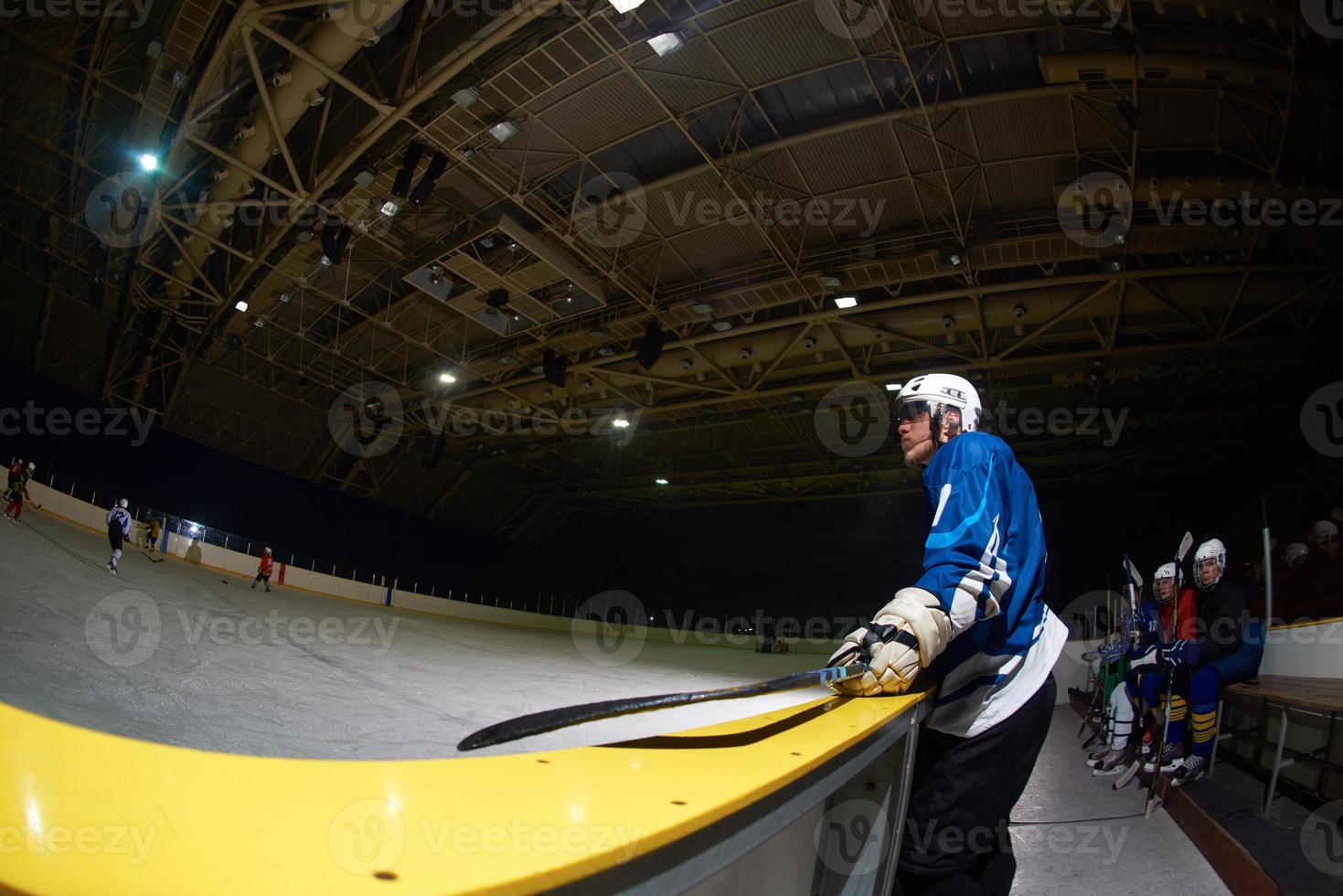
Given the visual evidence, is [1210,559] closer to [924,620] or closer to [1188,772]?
[1188,772]

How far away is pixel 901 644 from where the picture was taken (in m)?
1.81

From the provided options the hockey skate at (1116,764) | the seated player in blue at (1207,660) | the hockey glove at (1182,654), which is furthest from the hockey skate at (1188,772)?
the hockey skate at (1116,764)

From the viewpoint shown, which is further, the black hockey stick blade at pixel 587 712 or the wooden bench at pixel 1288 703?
the wooden bench at pixel 1288 703

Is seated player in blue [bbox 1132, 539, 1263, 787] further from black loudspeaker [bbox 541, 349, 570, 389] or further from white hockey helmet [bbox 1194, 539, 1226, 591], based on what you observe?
black loudspeaker [bbox 541, 349, 570, 389]

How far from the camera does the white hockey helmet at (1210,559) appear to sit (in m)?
5.38

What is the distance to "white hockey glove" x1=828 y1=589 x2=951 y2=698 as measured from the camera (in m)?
1.76

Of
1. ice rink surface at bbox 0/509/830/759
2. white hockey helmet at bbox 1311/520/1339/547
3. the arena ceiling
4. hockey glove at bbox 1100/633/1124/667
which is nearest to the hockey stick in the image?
hockey glove at bbox 1100/633/1124/667

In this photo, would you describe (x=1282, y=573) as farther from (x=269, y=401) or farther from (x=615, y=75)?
(x=269, y=401)

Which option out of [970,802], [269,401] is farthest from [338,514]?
[970,802]

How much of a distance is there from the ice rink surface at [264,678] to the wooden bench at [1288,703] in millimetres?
3002

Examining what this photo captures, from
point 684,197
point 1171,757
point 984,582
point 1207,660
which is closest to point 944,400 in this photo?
point 984,582

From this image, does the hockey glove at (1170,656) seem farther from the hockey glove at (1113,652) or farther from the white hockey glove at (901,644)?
the white hockey glove at (901,644)

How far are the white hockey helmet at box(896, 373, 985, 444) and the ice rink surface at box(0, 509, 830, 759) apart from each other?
6.18 feet

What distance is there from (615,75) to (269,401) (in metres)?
19.6
